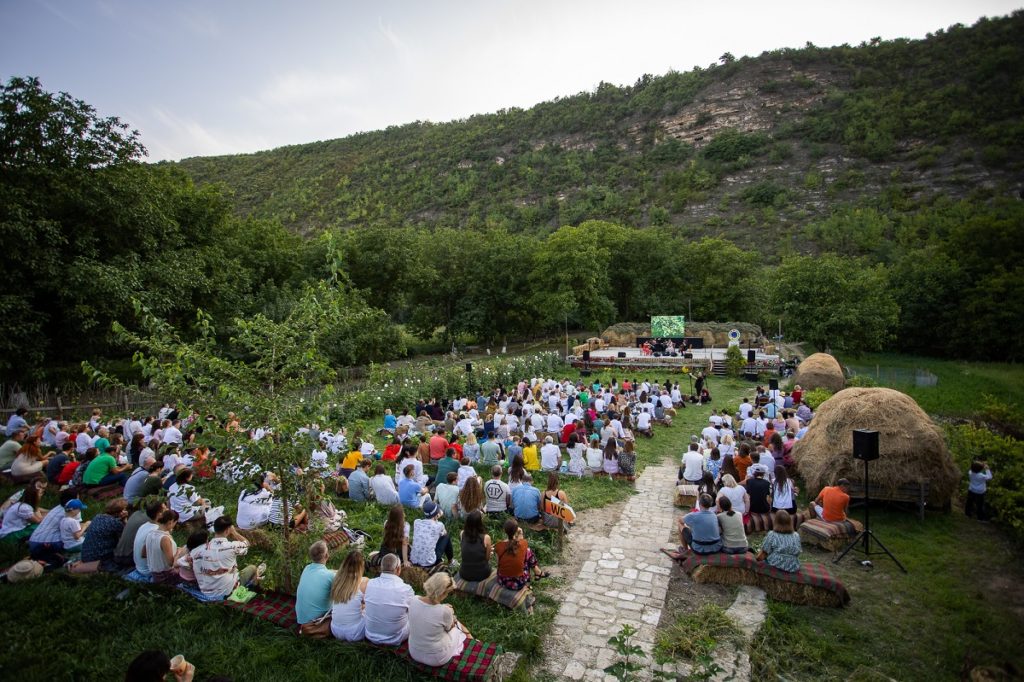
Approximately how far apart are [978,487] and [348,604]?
1066cm

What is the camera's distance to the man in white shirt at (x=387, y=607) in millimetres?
4586

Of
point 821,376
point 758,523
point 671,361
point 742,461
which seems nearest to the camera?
point 758,523

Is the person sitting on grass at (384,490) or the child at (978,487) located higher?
the person sitting on grass at (384,490)

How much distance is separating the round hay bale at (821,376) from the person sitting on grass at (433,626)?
20.6 meters

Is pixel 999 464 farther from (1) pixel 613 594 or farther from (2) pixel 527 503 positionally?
(2) pixel 527 503

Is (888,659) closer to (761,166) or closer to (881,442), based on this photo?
(881,442)

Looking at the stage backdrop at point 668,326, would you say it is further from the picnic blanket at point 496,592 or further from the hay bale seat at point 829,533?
the picnic blanket at point 496,592

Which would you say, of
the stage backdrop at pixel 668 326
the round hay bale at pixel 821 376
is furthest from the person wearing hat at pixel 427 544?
Result: the stage backdrop at pixel 668 326

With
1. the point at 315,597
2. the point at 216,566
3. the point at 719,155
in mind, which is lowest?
the point at 315,597

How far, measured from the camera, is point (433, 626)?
13.9 feet

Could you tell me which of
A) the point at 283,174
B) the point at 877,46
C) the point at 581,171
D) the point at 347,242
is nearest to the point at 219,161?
the point at 283,174

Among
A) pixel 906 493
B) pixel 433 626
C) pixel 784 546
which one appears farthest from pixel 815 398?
pixel 433 626

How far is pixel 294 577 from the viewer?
570cm

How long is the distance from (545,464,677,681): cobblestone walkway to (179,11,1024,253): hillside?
56.4 meters
